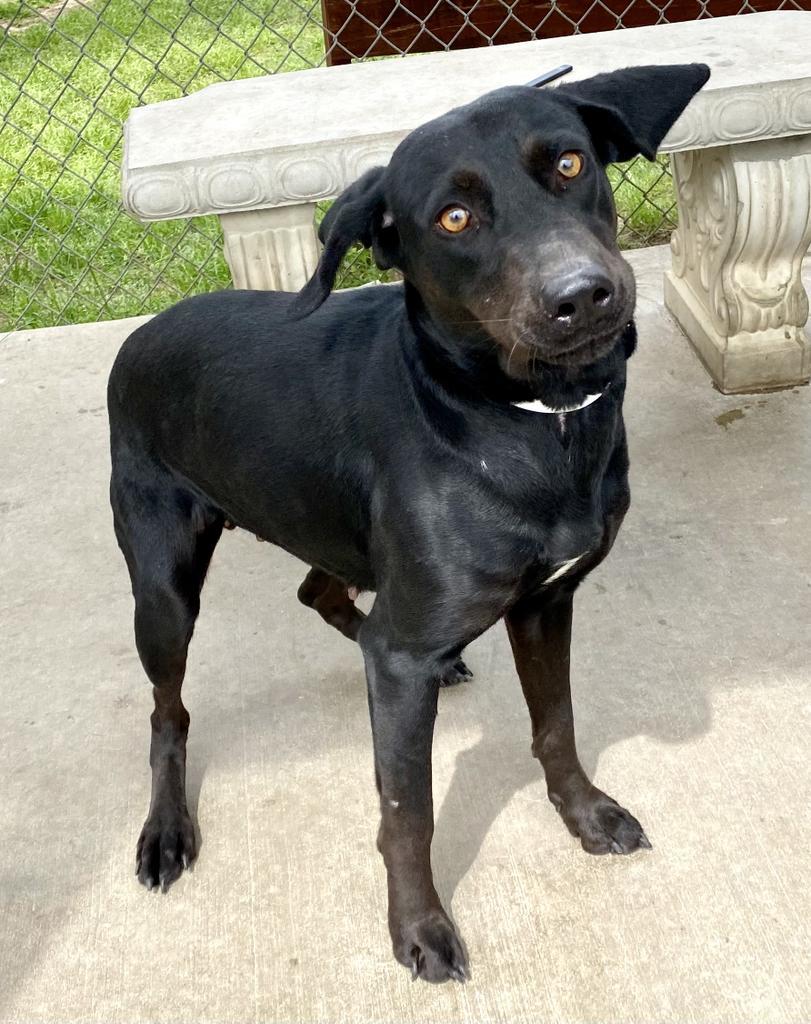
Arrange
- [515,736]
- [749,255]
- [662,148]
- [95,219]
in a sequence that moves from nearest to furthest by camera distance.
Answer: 1. [515,736]
2. [662,148]
3. [749,255]
4. [95,219]

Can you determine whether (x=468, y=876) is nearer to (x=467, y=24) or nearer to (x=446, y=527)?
(x=446, y=527)

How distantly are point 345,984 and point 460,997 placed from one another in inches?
8.0

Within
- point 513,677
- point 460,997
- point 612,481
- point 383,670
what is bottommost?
point 513,677

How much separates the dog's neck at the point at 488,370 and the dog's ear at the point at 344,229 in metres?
0.12

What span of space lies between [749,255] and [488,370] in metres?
1.96

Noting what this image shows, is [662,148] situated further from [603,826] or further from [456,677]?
[603,826]

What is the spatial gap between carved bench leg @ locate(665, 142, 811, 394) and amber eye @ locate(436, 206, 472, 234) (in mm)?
1902

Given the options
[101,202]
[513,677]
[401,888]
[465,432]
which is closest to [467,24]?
Result: [101,202]

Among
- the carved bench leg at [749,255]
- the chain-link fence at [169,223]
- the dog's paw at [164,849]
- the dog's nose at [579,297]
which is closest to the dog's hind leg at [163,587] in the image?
the dog's paw at [164,849]

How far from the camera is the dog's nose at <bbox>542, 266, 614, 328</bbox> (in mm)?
1775

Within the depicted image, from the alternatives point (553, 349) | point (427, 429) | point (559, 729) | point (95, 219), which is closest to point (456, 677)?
point (559, 729)

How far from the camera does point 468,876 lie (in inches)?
93.1

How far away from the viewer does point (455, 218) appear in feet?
6.33

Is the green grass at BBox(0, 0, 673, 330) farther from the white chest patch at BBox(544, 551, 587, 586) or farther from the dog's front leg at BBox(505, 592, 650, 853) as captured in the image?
the white chest patch at BBox(544, 551, 587, 586)
